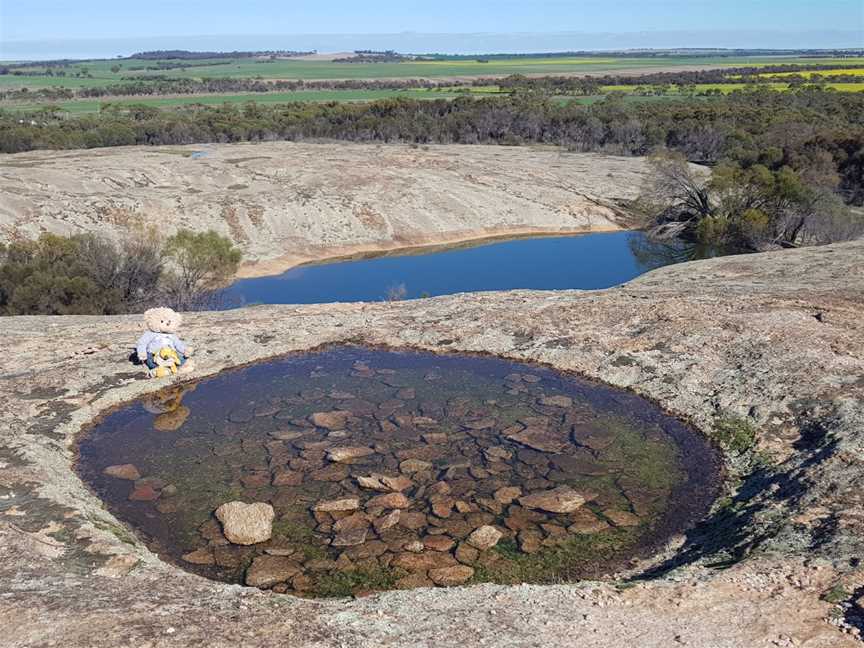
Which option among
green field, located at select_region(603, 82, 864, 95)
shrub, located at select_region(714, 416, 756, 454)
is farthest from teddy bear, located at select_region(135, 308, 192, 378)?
green field, located at select_region(603, 82, 864, 95)

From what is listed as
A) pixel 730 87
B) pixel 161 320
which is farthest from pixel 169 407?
pixel 730 87

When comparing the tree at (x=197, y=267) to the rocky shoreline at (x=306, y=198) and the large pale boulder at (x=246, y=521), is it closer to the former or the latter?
the rocky shoreline at (x=306, y=198)

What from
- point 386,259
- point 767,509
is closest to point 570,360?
point 767,509

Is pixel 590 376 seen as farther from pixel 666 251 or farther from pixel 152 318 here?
pixel 666 251

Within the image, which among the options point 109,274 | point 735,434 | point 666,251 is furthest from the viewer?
point 666,251

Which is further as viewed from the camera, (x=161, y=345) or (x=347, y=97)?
(x=347, y=97)

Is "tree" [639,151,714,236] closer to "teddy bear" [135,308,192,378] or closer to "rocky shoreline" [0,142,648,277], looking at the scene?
"rocky shoreline" [0,142,648,277]
